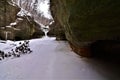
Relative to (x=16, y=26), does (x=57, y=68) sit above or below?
below

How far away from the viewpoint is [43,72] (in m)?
4.72

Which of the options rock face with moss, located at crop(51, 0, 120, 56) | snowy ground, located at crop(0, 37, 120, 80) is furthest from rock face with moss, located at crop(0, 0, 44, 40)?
rock face with moss, located at crop(51, 0, 120, 56)

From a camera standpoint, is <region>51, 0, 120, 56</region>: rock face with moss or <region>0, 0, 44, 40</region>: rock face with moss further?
<region>0, 0, 44, 40</region>: rock face with moss

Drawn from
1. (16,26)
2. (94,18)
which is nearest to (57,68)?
(94,18)

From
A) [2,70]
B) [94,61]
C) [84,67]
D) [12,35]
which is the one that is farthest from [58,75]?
[12,35]

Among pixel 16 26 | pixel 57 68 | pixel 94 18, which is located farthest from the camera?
pixel 16 26

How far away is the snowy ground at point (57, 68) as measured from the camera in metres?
4.39

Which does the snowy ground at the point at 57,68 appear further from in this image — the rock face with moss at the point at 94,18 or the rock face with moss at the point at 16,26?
the rock face with moss at the point at 16,26

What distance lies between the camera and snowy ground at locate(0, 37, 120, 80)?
4.39 meters

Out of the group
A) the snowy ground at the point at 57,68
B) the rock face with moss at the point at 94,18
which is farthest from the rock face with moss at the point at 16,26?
the rock face with moss at the point at 94,18

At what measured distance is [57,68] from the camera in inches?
192

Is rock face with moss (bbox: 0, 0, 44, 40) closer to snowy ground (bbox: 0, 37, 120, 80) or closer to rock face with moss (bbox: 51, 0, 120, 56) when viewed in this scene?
snowy ground (bbox: 0, 37, 120, 80)

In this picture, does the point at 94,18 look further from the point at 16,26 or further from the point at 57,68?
the point at 16,26

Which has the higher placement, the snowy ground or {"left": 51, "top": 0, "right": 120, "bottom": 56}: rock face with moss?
{"left": 51, "top": 0, "right": 120, "bottom": 56}: rock face with moss
